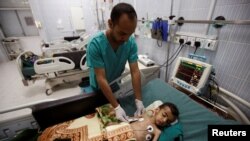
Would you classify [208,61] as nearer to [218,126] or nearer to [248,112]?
[248,112]

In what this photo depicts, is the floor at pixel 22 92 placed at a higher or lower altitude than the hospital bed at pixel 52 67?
lower

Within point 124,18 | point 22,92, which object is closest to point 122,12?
point 124,18

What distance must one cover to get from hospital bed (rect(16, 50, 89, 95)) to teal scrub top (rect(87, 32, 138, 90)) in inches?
55.8

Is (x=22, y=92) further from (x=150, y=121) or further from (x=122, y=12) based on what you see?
(x=122, y=12)

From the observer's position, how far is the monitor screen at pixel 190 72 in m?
1.36

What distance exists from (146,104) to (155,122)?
1.08ft

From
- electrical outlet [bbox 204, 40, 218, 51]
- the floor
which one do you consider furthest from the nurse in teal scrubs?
the floor

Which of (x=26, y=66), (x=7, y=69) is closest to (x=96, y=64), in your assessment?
(x=26, y=66)

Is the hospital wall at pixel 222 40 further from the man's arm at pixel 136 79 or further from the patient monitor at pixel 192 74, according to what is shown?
the man's arm at pixel 136 79

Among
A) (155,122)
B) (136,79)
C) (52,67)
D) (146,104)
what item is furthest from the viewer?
(52,67)

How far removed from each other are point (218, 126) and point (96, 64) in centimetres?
114

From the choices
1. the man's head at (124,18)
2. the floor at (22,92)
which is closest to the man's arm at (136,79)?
the man's head at (124,18)

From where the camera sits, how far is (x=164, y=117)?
1.15m

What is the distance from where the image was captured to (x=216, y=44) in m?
1.30
